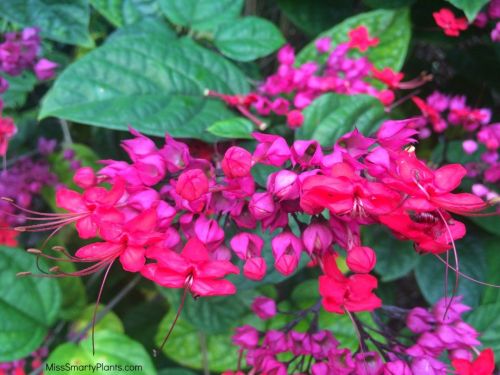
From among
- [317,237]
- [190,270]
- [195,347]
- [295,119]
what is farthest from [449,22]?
[195,347]

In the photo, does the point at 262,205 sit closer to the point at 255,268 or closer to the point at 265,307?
the point at 255,268

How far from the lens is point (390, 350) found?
2.32ft

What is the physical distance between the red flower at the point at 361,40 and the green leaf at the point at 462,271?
44cm

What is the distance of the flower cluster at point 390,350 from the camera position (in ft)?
2.20

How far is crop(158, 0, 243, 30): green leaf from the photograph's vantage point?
3.47 feet

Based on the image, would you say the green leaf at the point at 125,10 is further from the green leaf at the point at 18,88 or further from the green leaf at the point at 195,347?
the green leaf at the point at 195,347

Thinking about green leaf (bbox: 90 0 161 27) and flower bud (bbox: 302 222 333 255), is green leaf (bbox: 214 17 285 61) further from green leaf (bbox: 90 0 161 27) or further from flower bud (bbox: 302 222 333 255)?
flower bud (bbox: 302 222 333 255)

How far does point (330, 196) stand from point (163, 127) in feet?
1.25

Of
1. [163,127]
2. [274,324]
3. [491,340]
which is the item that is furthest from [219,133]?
[491,340]

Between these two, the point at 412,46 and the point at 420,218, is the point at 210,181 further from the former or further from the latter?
the point at 412,46

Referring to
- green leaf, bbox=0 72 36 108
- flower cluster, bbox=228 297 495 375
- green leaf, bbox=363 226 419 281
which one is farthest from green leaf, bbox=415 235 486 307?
green leaf, bbox=0 72 36 108

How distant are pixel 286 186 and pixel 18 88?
0.83 meters

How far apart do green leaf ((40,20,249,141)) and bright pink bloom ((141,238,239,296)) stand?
268 mm

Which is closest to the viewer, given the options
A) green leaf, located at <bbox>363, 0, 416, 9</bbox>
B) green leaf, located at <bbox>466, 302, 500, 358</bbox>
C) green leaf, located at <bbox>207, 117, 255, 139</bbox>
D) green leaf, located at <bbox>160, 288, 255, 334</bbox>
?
green leaf, located at <bbox>207, 117, 255, 139</bbox>
